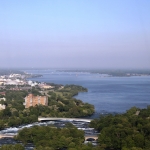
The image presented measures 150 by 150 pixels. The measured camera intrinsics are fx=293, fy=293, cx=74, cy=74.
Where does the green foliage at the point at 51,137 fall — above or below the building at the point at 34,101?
below

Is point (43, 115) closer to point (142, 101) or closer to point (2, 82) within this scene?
point (142, 101)

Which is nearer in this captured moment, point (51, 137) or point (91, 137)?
point (51, 137)

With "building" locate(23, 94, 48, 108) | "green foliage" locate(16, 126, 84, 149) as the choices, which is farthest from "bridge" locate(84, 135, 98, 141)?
"building" locate(23, 94, 48, 108)

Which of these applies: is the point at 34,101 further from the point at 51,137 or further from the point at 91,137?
the point at 51,137

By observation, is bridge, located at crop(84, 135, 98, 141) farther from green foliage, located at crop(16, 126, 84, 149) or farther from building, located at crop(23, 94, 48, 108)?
building, located at crop(23, 94, 48, 108)

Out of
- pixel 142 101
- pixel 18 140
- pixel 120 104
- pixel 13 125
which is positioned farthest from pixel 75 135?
pixel 142 101

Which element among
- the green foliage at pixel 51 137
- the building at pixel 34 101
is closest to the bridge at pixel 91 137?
the green foliage at pixel 51 137

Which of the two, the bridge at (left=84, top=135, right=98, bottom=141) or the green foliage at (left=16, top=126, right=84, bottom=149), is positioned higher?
the green foliage at (left=16, top=126, right=84, bottom=149)

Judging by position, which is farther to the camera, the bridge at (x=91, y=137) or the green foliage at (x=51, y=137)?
the bridge at (x=91, y=137)

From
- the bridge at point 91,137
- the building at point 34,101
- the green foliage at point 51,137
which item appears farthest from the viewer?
the building at point 34,101

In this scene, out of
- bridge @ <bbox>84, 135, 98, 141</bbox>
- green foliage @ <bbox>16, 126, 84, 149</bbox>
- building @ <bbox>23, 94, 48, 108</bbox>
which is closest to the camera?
green foliage @ <bbox>16, 126, 84, 149</bbox>

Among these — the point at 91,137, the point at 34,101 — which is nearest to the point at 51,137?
the point at 91,137

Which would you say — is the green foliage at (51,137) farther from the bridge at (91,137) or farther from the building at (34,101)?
the building at (34,101)
